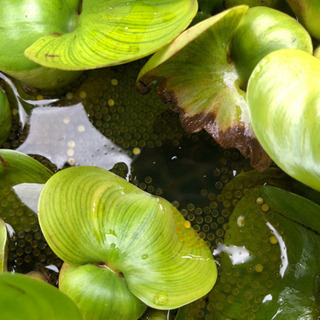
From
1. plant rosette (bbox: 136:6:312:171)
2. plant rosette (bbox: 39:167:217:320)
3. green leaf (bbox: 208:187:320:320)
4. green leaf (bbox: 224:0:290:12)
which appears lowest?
green leaf (bbox: 208:187:320:320)

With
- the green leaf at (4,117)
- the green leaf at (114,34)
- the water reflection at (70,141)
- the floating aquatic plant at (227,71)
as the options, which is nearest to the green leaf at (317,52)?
the floating aquatic plant at (227,71)

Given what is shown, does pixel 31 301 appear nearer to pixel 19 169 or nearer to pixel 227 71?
pixel 19 169

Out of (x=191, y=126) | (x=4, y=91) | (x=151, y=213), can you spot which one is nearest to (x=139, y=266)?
(x=151, y=213)

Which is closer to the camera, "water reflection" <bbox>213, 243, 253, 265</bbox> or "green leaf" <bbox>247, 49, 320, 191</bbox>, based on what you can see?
"green leaf" <bbox>247, 49, 320, 191</bbox>

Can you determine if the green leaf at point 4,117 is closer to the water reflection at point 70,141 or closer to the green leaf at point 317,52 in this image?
the water reflection at point 70,141

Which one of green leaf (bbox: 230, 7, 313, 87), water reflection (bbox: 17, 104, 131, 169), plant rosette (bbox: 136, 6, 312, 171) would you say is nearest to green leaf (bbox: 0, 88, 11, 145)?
water reflection (bbox: 17, 104, 131, 169)

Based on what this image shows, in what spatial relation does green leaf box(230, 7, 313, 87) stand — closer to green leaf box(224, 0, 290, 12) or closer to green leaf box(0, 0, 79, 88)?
green leaf box(224, 0, 290, 12)
